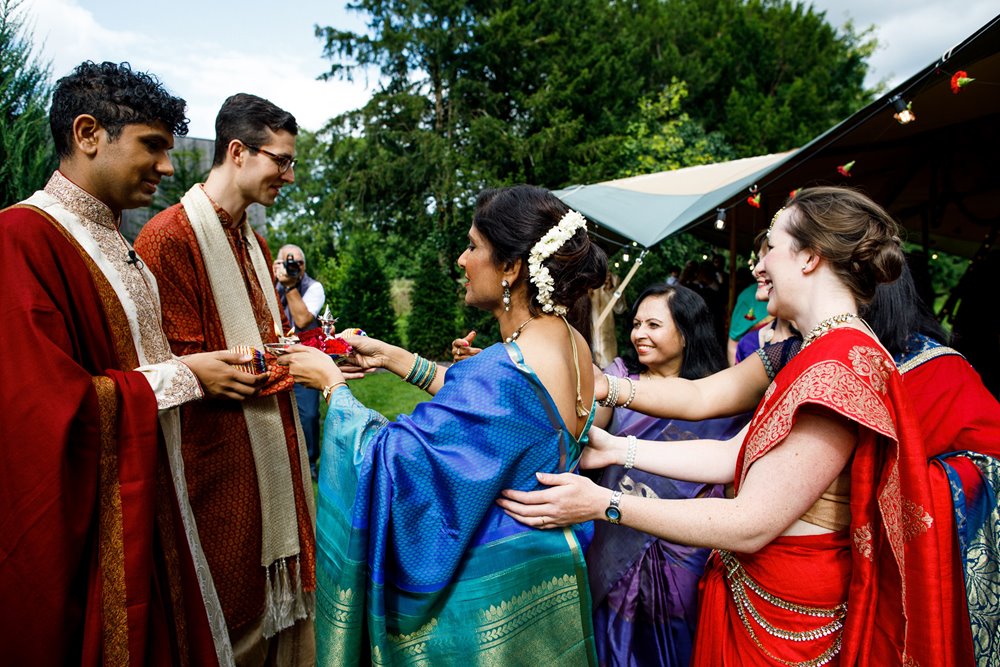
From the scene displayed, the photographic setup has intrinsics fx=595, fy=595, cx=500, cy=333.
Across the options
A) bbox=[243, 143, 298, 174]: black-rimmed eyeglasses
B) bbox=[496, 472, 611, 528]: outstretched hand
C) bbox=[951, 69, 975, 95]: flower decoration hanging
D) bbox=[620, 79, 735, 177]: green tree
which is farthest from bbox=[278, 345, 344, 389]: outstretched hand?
bbox=[620, 79, 735, 177]: green tree

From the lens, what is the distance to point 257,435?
7.55 ft

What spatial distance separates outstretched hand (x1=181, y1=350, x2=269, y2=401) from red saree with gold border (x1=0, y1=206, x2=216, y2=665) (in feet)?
0.63

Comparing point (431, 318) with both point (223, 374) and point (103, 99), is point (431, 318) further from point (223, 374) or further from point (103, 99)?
point (103, 99)

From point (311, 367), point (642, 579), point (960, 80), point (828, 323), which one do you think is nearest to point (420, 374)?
point (311, 367)

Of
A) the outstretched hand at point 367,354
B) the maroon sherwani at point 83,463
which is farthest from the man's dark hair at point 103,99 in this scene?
the outstretched hand at point 367,354

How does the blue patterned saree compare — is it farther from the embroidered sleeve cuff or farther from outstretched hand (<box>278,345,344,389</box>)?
the embroidered sleeve cuff

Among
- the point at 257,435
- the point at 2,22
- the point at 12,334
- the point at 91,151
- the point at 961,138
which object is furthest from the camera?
the point at 961,138

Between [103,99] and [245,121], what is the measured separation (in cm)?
65

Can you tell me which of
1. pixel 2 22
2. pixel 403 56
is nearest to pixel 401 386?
pixel 2 22

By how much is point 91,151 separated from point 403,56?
1495cm

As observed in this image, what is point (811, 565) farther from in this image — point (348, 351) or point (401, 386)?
point (401, 386)

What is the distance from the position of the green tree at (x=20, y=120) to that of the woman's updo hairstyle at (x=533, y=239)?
4.82m

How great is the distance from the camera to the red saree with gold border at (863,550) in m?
1.37

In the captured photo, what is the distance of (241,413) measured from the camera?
2258mm
